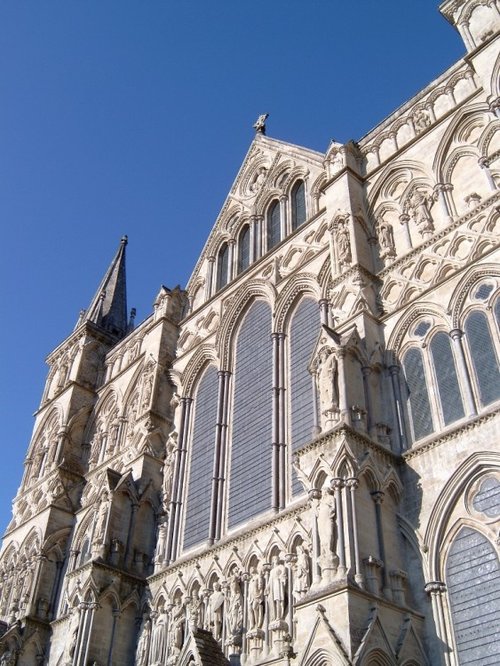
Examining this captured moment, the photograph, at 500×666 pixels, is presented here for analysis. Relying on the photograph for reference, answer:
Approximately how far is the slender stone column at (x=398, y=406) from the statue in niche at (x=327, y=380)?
135 cm

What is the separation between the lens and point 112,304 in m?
34.7

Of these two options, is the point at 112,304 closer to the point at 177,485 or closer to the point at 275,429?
the point at 177,485

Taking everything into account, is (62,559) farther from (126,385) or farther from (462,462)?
(462,462)

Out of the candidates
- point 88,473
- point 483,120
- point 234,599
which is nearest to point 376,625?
point 234,599

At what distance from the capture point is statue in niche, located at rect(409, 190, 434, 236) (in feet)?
53.6

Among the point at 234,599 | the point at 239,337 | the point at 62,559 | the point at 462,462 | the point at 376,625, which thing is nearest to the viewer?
the point at 376,625

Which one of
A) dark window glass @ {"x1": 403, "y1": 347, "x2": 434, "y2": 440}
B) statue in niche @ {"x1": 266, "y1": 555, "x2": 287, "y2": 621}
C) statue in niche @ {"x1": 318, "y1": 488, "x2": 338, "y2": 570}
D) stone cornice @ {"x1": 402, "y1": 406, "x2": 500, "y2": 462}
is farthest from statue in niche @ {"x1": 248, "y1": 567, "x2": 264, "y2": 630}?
dark window glass @ {"x1": 403, "y1": 347, "x2": 434, "y2": 440}

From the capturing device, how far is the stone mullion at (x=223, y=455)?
17.9m

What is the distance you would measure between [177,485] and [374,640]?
33.7ft

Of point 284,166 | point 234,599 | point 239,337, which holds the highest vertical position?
point 284,166

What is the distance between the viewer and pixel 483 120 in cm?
1644

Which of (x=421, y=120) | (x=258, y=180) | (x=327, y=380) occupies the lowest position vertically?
(x=327, y=380)

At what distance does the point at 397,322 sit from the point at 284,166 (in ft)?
32.9

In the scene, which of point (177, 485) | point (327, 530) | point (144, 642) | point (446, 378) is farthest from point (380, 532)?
point (177, 485)
